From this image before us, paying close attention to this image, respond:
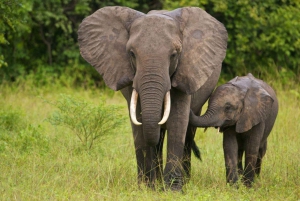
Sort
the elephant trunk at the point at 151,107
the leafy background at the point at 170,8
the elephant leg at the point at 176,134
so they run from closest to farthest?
the elephant trunk at the point at 151,107 → the elephant leg at the point at 176,134 → the leafy background at the point at 170,8

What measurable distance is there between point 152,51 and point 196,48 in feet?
2.09

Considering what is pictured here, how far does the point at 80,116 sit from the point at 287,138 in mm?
2881

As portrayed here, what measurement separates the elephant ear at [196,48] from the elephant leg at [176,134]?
20 centimetres

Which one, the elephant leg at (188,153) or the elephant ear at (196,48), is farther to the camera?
the elephant leg at (188,153)

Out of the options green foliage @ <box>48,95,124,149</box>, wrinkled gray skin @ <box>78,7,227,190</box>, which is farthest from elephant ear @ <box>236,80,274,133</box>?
green foliage @ <box>48,95,124,149</box>

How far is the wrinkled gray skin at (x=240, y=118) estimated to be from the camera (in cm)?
771

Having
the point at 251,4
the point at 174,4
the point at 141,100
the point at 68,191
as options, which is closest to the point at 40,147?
the point at 68,191

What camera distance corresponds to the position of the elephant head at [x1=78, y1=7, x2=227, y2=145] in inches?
264

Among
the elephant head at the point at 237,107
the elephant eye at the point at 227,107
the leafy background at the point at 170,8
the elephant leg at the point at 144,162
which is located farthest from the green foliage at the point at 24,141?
the leafy background at the point at 170,8

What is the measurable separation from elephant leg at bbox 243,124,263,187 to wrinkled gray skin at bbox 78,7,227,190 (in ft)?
2.62

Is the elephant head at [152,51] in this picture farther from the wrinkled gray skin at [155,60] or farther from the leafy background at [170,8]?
the leafy background at [170,8]

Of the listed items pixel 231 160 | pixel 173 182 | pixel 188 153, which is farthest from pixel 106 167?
pixel 231 160

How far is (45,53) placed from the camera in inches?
643

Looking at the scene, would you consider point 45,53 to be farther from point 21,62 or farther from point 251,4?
point 251,4
